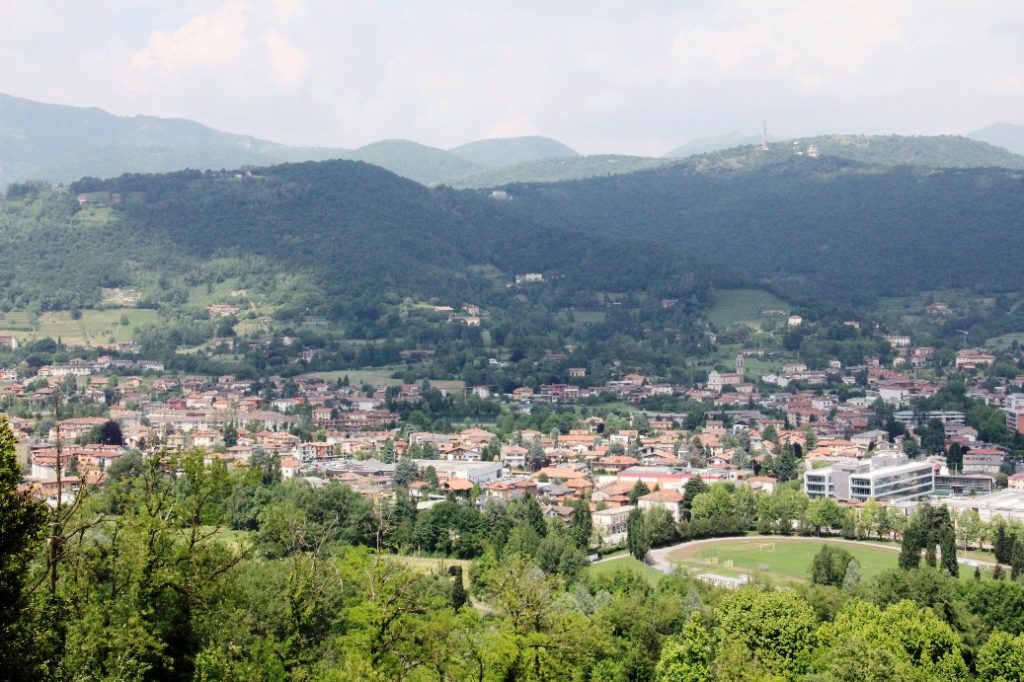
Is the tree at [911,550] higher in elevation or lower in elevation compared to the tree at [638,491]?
higher


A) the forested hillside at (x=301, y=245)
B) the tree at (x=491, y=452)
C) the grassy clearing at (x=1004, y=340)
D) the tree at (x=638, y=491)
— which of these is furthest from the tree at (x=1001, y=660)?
the forested hillside at (x=301, y=245)

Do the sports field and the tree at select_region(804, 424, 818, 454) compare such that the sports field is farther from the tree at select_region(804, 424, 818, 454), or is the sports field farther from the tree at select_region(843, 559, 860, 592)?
the tree at select_region(804, 424, 818, 454)

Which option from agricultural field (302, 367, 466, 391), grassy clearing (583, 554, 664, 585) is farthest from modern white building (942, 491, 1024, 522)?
agricultural field (302, 367, 466, 391)

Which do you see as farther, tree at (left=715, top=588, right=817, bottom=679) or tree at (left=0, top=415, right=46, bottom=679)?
tree at (left=715, top=588, right=817, bottom=679)

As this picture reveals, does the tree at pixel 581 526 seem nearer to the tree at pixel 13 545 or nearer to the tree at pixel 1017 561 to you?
the tree at pixel 1017 561

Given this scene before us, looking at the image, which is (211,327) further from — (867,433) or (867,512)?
(867,512)

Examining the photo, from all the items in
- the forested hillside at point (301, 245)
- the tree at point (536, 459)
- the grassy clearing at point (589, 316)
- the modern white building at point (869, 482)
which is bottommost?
the tree at point (536, 459)

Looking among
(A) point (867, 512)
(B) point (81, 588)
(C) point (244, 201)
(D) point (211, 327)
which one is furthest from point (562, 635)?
(C) point (244, 201)
